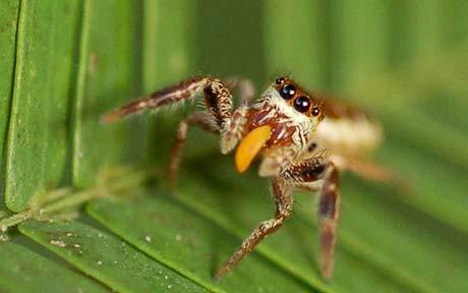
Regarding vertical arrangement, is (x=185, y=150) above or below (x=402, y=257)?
above

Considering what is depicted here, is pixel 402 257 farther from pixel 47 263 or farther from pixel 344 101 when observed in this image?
pixel 47 263

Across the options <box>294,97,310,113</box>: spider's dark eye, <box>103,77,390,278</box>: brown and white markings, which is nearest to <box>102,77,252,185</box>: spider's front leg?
<box>103,77,390,278</box>: brown and white markings

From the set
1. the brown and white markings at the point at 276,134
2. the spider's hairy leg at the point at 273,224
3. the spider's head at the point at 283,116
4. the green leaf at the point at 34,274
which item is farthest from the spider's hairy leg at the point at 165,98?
the green leaf at the point at 34,274

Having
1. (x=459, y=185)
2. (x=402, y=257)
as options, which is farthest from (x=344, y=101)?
(x=402, y=257)

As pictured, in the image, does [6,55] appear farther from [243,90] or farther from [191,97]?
[243,90]

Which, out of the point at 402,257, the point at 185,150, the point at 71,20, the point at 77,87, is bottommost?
the point at 402,257

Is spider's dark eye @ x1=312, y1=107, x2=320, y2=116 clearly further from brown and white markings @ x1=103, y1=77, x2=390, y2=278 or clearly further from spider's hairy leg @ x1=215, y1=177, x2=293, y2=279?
spider's hairy leg @ x1=215, y1=177, x2=293, y2=279
